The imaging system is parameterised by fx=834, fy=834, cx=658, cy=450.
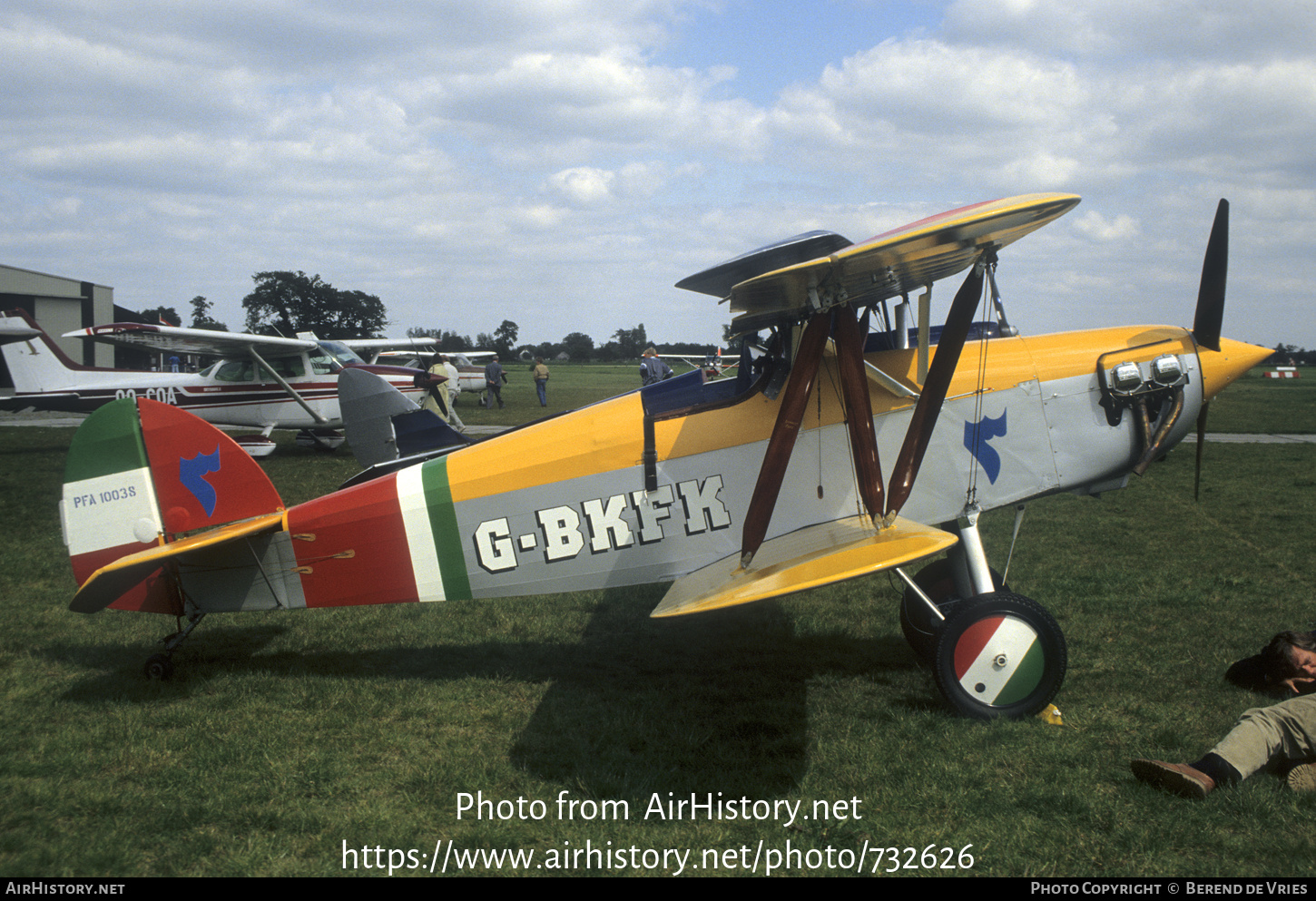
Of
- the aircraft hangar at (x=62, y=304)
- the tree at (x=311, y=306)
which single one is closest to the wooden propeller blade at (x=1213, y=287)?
the aircraft hangar at (x=62, y=304)

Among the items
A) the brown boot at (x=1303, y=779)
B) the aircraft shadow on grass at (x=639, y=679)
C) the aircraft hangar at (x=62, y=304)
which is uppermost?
the aircraft hangar at (x=62, y=304)

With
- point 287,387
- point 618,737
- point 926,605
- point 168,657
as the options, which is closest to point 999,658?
point 926,605

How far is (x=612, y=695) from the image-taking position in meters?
4.77

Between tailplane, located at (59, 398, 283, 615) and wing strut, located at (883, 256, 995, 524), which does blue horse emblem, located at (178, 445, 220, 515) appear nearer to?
tailplane, located at (59, 398, 283, 615)

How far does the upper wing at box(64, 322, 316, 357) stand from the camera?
47.5ft

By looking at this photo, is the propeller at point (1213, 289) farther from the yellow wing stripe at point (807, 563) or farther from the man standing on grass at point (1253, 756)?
the yellow wing stripe at point (807, 563)

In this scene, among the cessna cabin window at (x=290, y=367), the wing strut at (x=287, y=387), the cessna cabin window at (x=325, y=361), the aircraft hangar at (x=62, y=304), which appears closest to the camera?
the wing strut at (x=287, y=387)

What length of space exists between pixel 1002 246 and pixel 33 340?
18.8 m

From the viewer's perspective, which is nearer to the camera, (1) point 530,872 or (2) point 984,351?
(1) point 530,872

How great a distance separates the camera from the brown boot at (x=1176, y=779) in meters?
3.40

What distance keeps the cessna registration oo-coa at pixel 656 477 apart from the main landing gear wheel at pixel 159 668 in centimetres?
2

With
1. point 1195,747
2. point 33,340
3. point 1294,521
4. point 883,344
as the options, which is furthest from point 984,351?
point 33,340

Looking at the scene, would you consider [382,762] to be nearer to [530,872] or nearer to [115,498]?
[530,872]

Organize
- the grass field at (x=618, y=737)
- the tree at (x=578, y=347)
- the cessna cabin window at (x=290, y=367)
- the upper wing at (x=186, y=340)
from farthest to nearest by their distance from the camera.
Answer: the tree at (x=578, y=347), the cessna cabin window at (x=290, y=367), the upper wing at (x=186, y=340), the grass field at (x=618, y=737)
